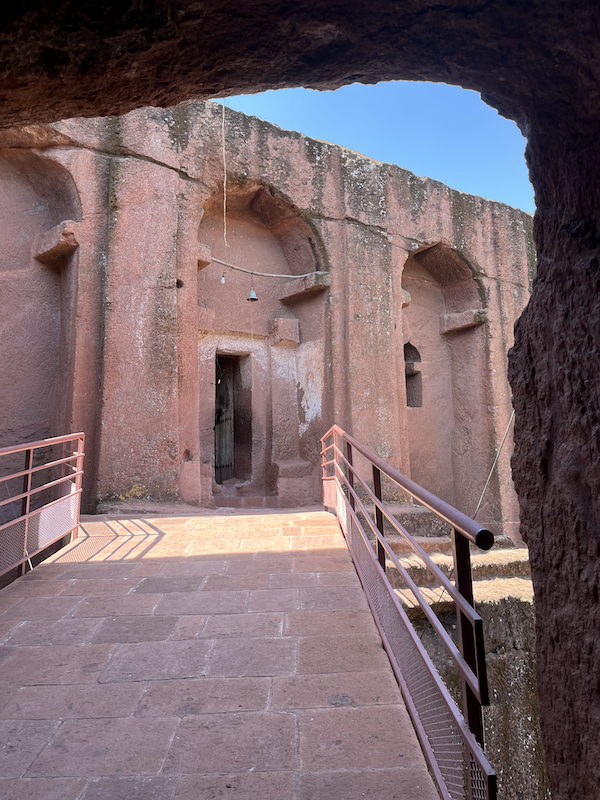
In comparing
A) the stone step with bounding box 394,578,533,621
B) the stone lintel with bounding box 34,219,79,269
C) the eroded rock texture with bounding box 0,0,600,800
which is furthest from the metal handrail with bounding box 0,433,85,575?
the stone lintel with bounding box 34,219,79,269

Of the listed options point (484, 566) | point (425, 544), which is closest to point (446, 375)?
point (425, 544)

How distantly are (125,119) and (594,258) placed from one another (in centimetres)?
727

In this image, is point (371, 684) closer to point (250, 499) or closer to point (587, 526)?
point (587, 526)

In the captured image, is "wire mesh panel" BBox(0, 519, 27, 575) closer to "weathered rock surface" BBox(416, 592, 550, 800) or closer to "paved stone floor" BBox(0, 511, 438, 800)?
"paved stone floor" BBox(0, 511, 438, 800)

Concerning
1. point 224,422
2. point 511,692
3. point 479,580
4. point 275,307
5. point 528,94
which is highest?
point 275,307

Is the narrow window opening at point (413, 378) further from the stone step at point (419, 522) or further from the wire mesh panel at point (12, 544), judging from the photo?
the wire mesh panel at point (12, 544)

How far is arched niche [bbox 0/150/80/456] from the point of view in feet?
23.1

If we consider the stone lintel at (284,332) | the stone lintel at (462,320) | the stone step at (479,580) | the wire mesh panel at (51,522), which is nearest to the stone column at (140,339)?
the wire mesh panel at (51,522)

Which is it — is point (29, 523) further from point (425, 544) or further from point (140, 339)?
point (425, 544)

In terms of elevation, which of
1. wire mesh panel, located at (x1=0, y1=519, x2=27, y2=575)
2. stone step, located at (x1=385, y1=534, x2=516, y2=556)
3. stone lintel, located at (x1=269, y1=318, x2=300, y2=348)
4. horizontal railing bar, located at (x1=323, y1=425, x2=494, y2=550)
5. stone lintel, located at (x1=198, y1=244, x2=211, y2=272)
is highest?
stone lintel, located at (x1=198, y1=244, x2=211, y2=272)

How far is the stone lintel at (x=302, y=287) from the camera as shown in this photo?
8.92 metres

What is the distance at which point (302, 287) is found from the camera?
360 inches

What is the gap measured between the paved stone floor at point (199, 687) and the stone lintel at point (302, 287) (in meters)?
5.74

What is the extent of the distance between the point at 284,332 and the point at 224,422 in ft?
6.93
